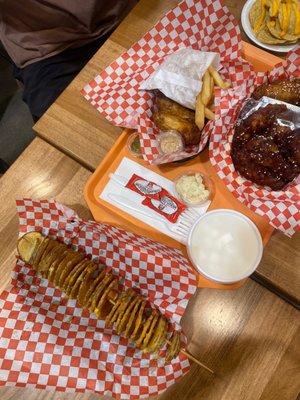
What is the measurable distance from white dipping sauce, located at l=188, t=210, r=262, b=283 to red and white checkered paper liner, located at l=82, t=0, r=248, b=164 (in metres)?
0.33

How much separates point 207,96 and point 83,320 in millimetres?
1083

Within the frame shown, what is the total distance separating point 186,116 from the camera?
1.84m

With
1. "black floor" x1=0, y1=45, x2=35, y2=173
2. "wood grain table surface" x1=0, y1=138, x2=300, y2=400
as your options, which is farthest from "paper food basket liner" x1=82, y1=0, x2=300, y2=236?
"black floor" x1=0, y1=45, x2=35, y2=173

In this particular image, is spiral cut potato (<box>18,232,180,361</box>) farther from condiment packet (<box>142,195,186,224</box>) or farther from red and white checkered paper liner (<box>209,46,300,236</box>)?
red and white checkered paper liner (<box>209,46,300,236</box>)

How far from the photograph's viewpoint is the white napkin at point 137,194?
5.92 feet

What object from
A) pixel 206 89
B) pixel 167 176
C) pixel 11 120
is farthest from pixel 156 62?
pixel 11 120

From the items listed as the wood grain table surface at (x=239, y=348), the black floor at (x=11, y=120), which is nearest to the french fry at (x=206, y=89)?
the wood grain table surface at (x=239, y=348)

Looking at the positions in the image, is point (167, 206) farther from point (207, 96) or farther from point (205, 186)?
point (207, 96)

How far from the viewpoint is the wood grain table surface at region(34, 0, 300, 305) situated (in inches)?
65.8

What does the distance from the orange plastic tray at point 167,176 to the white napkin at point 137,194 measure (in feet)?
0.06

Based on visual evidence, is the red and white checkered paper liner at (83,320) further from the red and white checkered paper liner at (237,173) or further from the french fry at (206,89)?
the french fry at (206,89)

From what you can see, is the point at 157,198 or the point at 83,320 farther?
the point at 157,198

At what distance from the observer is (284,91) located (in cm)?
180

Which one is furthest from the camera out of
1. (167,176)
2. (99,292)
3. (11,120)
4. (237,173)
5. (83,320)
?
(11,120)
